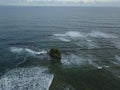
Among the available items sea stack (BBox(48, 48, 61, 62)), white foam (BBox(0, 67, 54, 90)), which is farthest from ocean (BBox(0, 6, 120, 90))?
sea stack (BBox(48, 48, 61, 62))

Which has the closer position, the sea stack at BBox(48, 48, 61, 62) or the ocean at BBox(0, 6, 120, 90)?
the ocean at BBox(0, 6, 120, 90)

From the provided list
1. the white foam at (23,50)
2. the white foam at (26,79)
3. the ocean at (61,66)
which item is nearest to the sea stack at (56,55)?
the ocean at (61,66)

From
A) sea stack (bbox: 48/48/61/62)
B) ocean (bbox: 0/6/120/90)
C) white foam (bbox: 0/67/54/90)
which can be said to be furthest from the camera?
sea stack (bbox: 48/48/61/62)

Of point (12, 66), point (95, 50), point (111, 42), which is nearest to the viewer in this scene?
point (12, 66)

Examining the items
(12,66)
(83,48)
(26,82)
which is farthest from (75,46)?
(26,82)

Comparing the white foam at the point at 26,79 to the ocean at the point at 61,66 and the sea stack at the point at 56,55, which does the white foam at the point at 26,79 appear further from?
the sea stack at the point at 56,55

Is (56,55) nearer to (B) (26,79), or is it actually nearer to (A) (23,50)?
(A) (23,50)

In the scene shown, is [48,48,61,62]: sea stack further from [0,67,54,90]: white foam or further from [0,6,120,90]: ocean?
[0,67,54,90]: white foam

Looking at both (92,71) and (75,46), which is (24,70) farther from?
(75,46)
